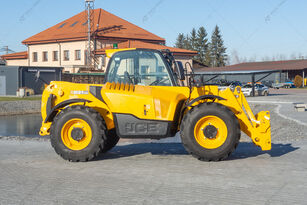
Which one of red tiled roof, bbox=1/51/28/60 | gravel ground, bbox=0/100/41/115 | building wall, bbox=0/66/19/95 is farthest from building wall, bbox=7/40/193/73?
gravel ground, bbox=0/100/41/115

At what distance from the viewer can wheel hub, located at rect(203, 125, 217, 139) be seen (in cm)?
835

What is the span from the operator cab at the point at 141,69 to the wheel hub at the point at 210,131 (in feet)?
3.81

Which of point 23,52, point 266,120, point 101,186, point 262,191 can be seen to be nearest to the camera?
point 262,191

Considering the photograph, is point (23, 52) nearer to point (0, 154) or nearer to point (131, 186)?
point (0, 154)

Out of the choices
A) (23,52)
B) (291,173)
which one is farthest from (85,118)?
(23,52)

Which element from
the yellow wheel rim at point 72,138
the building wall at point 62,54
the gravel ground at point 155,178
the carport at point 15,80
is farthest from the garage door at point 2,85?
the yellow wheel rim at point 72,138

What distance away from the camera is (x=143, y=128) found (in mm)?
8516

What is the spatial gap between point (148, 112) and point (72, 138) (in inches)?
65.5

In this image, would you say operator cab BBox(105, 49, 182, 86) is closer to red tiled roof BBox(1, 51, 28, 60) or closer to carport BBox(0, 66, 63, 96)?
carport BBox(0, 66, 63, 96)

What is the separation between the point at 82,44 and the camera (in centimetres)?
5838

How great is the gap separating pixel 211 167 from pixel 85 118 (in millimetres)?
2613

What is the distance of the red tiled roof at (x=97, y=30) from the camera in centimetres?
5862

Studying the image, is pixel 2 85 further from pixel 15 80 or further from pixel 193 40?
pixel 193 40

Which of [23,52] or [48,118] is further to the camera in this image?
[23,52]
